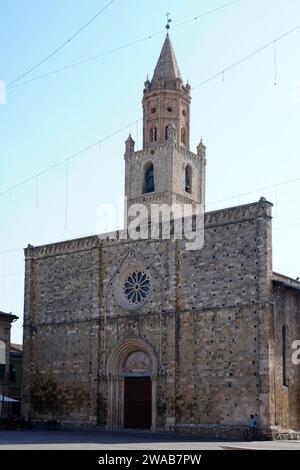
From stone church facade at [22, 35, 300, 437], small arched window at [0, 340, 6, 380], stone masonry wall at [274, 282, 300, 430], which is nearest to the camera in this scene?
stone masonry wall at [274, 282, 300, 430]

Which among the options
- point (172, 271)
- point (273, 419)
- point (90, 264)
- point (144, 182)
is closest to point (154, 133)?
point (144, 182)

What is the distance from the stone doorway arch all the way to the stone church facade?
0.19 ft

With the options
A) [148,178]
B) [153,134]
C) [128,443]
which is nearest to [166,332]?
[128,443]

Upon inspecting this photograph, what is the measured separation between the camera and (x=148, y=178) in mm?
52125

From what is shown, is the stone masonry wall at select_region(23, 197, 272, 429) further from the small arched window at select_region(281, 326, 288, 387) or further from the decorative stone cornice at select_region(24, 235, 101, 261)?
the small arched window at select_region(281, 326, 288, 387)

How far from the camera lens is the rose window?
39.5 meters

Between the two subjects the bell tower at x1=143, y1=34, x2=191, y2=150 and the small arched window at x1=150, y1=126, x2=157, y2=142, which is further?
the small arched window at x1=150, y1=126, x2=157, y2=142

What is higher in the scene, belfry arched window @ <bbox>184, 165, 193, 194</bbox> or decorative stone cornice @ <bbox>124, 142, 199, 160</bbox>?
decorative stone cornice @ <bbox>124, 142, 199, 160</bbox>

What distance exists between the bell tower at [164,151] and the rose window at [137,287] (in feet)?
34.9

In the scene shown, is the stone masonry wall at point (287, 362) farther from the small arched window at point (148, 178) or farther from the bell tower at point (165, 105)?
the bell tower at point (165, 105)

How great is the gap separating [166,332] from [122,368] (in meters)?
4.18

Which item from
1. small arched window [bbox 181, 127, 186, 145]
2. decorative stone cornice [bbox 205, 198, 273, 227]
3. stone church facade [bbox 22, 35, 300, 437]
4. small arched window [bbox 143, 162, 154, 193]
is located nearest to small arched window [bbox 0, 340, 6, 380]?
stone church facade [bbox 22, 35, 300, 437]

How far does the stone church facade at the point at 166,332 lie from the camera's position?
3434 cm

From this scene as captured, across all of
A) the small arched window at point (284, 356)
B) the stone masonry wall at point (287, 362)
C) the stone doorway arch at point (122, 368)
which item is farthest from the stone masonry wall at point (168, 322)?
the small arched window at point (284, 356)
